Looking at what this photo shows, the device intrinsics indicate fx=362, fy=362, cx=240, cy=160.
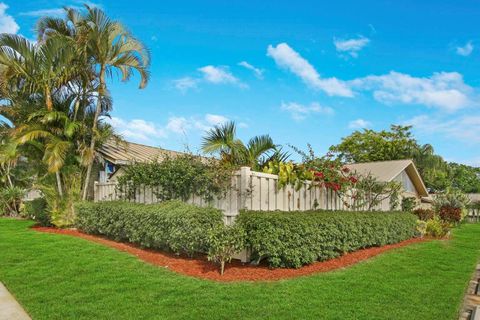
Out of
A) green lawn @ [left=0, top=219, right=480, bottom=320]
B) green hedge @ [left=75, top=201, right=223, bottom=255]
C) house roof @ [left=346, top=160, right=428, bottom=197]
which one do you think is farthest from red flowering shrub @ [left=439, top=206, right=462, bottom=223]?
green hedge @ [left=75, top=201, right=223, bottom=255]

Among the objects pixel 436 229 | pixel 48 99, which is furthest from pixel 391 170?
pixel 48 99

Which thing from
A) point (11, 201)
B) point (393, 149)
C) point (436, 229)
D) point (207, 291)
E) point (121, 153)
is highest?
point (393, 149)

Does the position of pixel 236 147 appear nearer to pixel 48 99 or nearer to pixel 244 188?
pixel 244 188

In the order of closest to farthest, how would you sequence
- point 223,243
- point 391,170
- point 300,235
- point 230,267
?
point 223,243 < point 230,267 < point 300,235 < point 391,170

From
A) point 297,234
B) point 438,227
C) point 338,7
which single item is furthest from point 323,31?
point 438,227

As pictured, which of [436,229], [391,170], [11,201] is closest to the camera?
[436,229]

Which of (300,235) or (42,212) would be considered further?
(42,212)

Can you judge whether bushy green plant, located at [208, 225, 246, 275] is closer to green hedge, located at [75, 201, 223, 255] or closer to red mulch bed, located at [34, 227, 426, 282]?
red mulch bed, located at [34, 227, 426, 282]

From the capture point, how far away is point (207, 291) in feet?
18.4

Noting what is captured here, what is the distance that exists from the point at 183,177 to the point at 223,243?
2.70 metres

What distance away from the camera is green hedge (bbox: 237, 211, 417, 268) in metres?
6.93

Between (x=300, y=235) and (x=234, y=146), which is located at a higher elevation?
Result: (x=234, y=146)

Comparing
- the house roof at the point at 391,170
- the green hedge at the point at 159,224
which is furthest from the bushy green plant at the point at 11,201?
the house roof at the point at 391,170

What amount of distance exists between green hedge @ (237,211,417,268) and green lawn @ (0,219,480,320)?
65 centimetres
